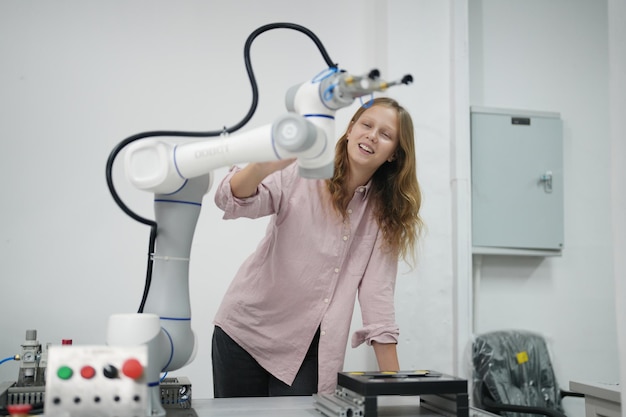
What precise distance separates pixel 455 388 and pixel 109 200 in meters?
1.84

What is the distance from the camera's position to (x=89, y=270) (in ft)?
8.13

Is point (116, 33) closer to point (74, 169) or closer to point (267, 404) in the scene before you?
point (74, 169)

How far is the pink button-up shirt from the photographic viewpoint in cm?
158

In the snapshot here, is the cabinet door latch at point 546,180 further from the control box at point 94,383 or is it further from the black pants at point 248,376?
the control box at point 94,383

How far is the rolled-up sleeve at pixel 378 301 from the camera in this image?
1524mm

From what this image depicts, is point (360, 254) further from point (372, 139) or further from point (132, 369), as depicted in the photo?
point (132, 369)

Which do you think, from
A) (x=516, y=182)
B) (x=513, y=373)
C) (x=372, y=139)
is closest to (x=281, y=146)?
(x=372, y=139)

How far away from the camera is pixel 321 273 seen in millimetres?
1604

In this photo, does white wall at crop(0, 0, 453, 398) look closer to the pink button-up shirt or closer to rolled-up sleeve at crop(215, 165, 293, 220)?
the pink button-up shirt

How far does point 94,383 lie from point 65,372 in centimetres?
4

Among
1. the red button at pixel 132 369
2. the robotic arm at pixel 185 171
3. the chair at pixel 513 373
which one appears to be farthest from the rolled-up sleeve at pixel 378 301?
A: the chair at pixel 513 373

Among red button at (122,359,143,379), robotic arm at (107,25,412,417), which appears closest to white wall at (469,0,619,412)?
robotic arm at (107,25,412,417)

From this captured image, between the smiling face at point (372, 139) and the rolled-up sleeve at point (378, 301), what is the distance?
0.21 m

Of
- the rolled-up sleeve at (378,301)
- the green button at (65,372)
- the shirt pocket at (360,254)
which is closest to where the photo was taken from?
the green button at (65,372)
